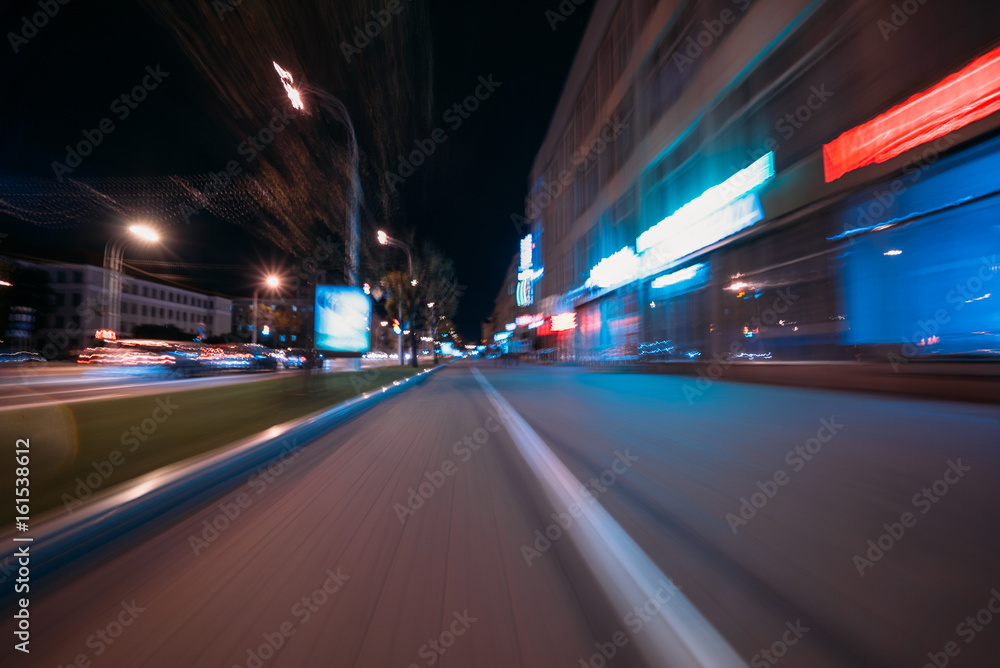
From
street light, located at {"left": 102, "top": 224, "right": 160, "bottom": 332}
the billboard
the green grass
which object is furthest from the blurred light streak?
street light, located at {"left": 102, "top": 224, "right": 160, "bottom": 332}

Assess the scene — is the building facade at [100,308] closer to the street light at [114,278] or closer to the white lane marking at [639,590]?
the street light at [114,278]

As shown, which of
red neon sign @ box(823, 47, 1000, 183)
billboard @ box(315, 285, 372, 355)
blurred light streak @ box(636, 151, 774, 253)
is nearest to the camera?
red neon sign @ box(823, 47, 1000, 183)

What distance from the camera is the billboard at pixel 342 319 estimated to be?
32.1 ft

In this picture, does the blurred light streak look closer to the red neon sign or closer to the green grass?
the red neon sign

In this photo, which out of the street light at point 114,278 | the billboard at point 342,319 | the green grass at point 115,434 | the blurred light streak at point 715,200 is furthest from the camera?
the street light at point 114,278

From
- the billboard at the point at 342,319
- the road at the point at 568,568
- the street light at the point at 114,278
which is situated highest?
the street light at the point at 114,278

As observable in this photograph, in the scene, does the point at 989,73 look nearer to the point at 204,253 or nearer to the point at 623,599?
the point at 623,599

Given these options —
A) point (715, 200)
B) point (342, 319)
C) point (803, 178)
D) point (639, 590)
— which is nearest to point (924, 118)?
point (803, 178)

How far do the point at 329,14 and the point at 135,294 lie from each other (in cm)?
7143

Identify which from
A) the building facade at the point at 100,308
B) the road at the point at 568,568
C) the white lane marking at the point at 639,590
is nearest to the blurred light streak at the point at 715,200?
the road at the point at 568,568

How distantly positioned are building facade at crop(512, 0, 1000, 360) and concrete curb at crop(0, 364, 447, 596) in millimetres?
11857

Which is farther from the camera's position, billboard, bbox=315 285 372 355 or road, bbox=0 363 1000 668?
billboard, bbox=315 285 372 355

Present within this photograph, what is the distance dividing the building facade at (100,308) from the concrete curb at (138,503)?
58.1 feet

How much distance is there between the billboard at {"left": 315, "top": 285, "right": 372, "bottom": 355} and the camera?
9.77m
